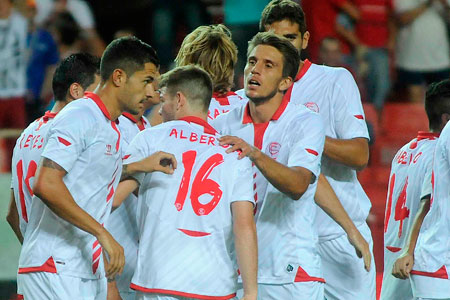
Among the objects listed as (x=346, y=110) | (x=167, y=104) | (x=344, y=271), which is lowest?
(x=344, y=271)

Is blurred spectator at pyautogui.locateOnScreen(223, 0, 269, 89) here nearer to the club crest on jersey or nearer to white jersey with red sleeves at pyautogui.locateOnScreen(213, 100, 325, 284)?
the club crest on jersey

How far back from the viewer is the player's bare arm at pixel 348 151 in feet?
17.9

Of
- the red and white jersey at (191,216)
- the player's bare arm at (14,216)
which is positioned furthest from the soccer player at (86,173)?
the player's bare arm at (14,216)

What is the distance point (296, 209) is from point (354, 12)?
5631 mm

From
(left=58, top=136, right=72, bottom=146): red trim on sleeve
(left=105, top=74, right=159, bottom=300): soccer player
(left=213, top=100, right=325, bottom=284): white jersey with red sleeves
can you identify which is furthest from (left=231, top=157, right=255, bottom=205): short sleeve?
(left=105, top=74, right=159, bottom=300): soccer player

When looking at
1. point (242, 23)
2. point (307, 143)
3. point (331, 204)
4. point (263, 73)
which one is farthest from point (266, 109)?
point (242, 23)

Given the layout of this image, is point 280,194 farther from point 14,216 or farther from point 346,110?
point 14,216

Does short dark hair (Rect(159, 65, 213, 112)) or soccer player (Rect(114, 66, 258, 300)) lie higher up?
short dark hair (Rect(159, 65, 213, 112))

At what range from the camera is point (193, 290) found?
4641 millimetres

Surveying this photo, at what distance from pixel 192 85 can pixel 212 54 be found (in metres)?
0.84

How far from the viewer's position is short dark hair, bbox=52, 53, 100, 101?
5590 mm

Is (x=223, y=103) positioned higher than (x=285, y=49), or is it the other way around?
(x=285, y=49)

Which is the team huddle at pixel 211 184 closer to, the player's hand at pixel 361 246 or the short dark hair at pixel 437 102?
the player's hand at pixel 361 246

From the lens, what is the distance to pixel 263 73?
507 centimetres
